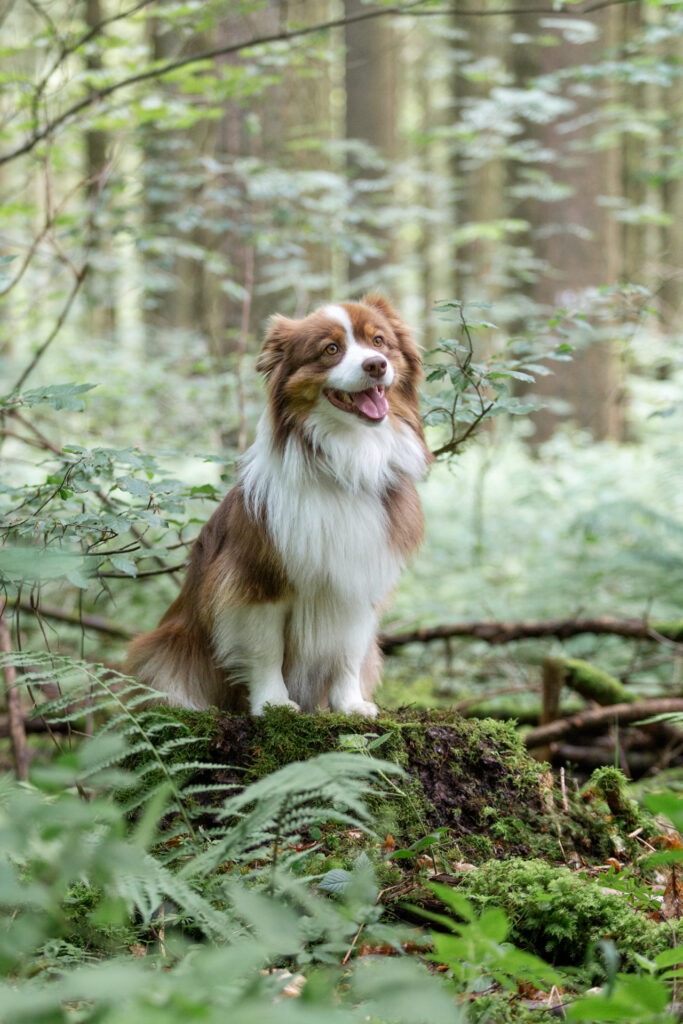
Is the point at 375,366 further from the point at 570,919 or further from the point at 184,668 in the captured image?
the point at 570,919

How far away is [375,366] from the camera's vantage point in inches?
151

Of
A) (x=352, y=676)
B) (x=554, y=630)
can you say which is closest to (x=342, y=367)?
(x=352, y=676)

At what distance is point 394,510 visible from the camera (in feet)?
13.4

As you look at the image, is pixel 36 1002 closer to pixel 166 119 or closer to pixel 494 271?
pixel 166 119

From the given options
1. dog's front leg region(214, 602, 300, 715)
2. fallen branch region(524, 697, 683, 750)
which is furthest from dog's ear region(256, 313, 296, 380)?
fallen branch region(524, 697, 683, 750)

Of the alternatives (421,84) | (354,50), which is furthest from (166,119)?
(421,84)

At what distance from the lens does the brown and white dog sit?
387 centimetres

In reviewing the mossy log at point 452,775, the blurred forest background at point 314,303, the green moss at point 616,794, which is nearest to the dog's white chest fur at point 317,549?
the blurred forest background at point 314,303

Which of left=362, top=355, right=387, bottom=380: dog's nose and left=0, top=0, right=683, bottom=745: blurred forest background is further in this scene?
left=0, top=0, right=683, bottom=745: blurred forest background

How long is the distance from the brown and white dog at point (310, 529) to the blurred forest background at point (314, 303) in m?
0.26

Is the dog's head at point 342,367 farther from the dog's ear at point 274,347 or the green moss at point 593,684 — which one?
the green moss at point 593,684

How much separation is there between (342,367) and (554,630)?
2.87 metres

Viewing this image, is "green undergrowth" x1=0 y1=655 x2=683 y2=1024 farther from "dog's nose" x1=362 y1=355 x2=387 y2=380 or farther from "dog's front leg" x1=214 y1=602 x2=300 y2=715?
"dog's nose" x1=362 y1=355 x2=387 y2=380

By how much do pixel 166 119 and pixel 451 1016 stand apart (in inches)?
270
